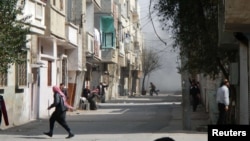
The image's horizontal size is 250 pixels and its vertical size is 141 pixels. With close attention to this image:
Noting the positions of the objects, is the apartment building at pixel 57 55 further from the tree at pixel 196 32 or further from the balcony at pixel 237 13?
the balcony at pixel 237 13

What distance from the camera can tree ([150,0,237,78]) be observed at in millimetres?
19516

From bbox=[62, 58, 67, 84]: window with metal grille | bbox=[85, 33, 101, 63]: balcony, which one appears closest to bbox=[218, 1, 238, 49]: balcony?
bbox=[62, 58, 67, 84]: window with metal grille

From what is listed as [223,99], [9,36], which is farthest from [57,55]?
[9,36]

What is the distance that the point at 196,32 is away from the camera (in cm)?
1998

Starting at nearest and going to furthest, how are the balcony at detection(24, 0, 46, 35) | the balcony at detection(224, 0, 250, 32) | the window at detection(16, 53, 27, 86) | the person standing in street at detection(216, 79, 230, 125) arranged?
the balcony at detection(224, 0, 250, 32) < the person standing in street at detection(216, 79, 230, 125) < the balcony at detection(24, 0, 46, 35) < the window at detection(16, 53, 27, 86)

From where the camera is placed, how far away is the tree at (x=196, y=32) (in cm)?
1952

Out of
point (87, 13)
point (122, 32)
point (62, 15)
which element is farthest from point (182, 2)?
point (122, 32)

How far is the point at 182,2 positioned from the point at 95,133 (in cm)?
524

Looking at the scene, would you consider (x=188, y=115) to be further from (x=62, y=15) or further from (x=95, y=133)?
(x=62, y=15)

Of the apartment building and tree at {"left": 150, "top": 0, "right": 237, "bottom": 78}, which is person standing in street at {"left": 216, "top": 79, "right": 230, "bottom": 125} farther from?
the apartment building

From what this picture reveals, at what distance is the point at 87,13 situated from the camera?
42094 millimetres

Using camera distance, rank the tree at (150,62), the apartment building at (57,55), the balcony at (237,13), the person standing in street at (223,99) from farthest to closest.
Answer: the tree at (150,62)
the apartment building at (57,55)
the person standing in street at (223,99)
the balcony at (237,13)

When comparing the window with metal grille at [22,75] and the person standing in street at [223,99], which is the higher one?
the window with metal grille at [22,75]

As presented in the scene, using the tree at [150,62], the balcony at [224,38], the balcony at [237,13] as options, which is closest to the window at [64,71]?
the balcony at [224,38]
